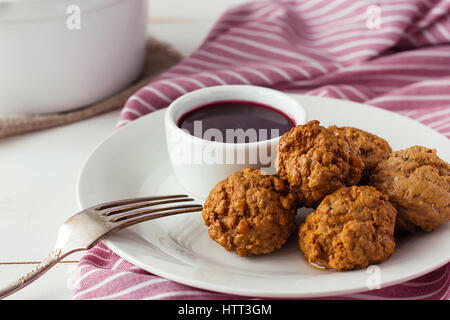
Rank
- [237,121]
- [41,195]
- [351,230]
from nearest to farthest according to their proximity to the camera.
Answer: [351,230], [237,121], [41,195]

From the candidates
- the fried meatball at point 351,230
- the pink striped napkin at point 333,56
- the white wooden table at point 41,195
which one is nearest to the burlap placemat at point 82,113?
the white wooden table at point 41,195

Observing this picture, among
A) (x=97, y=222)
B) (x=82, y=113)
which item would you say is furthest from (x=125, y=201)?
(x=82, y=113)

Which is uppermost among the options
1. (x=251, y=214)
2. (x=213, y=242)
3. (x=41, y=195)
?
(x=251, y=214)

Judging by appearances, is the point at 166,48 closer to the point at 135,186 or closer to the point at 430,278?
the point at 135,186

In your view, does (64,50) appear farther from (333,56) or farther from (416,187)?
(416,187)

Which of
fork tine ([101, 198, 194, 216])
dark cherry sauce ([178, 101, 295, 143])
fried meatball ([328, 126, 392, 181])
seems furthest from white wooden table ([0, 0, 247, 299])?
Result: fried meatball ([328, 126, 392, 181])

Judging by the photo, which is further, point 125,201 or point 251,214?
point 125,201
